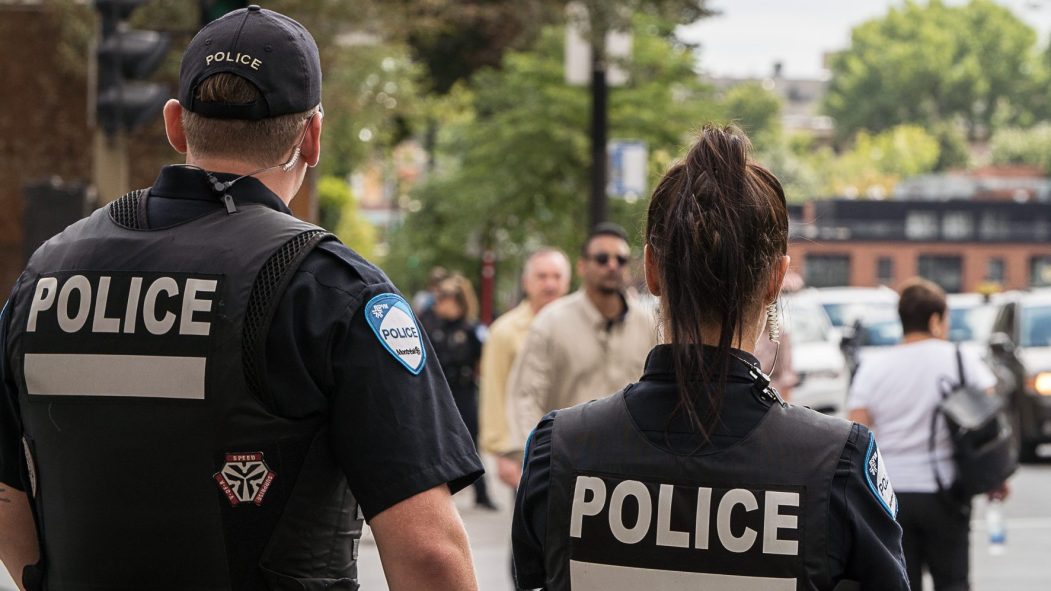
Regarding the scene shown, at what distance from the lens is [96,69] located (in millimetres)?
8883

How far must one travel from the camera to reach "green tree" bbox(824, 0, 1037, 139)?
133 metres

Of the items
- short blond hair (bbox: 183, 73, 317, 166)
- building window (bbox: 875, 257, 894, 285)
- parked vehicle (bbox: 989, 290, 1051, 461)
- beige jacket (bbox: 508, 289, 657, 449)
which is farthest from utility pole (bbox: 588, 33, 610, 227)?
building window (bbox: 875, 257, 894, 285)

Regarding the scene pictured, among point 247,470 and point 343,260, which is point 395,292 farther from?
point 247,470

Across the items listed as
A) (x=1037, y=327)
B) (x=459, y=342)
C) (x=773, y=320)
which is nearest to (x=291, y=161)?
(x=773, y=320)

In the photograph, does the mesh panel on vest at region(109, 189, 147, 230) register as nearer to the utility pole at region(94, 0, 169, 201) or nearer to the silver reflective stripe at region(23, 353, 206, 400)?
the silver reflective stripe at region(23, 353, 206, 400)

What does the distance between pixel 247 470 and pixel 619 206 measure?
1507 cm

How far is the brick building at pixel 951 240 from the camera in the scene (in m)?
79.3

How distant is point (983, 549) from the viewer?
11609 millimetres

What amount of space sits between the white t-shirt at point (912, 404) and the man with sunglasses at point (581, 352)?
1013 mm

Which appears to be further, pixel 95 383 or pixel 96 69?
pixel 96 69

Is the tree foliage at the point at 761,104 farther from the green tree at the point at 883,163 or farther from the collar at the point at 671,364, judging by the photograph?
the collar at the point at 671,364

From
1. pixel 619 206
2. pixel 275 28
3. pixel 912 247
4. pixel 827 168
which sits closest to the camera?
pixel 275 28

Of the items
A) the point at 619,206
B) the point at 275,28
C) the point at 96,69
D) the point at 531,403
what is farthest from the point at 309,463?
the point at 619,206

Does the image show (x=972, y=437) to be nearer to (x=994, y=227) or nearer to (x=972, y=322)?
(x=972, y=322)
